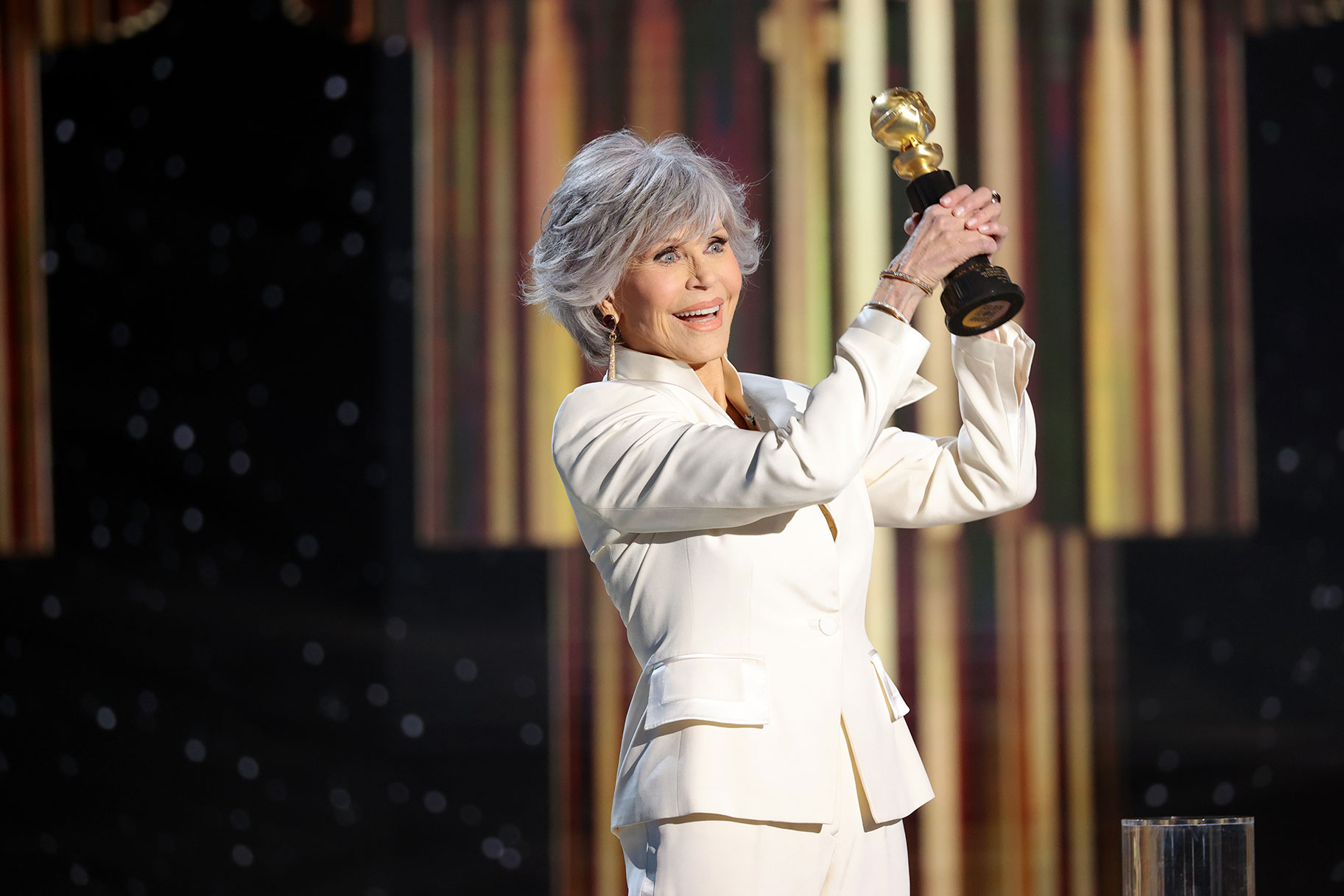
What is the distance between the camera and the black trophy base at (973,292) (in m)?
1.25

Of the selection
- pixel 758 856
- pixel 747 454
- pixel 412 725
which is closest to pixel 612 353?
pixel 747 454

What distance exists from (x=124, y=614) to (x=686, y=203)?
6.59 ft

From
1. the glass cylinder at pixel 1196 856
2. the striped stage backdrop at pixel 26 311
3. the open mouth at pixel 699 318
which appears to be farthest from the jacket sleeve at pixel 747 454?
the striped stage backdrop at pixel 26 311

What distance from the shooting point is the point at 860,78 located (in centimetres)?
267

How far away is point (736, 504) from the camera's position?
1229 mm

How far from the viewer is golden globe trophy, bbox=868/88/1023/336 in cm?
125

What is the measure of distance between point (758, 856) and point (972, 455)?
1.53 ft

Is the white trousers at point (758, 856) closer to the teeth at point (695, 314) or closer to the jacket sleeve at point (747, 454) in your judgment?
the jacket sleeve at point (747, 454)

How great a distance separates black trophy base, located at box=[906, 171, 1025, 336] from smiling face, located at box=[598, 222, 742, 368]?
0.21m

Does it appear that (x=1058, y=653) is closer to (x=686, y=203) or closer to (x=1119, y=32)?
(x=1119, y=32)

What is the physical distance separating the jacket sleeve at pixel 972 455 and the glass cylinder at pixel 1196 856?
34cm

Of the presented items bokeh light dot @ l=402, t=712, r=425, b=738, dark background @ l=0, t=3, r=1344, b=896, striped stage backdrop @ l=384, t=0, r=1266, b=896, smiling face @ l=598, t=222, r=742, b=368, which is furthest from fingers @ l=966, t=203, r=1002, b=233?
bokeh light dot @ l=402, t=712, r=425, b=738

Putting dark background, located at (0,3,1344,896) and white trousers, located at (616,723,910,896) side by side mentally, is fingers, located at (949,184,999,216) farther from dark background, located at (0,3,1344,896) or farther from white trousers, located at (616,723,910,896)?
dark background, located at (0,3,1344,896)

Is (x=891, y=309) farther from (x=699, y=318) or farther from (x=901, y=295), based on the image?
(x=699, y=318)
